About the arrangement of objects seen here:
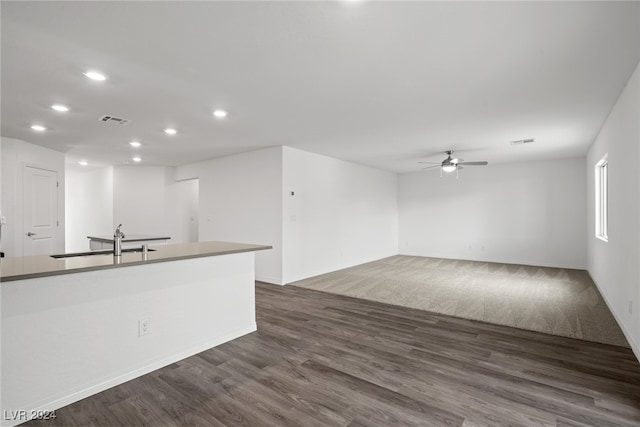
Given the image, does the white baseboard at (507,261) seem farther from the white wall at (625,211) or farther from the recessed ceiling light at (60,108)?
the recessed ceiling light at (60,108)

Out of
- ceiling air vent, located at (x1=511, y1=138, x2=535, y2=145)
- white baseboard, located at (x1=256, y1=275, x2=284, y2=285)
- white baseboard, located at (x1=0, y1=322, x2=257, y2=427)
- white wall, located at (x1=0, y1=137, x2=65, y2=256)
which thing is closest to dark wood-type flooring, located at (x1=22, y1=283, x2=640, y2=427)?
white baseboard, located at (x1=0, y1=322, x2=257, y2=427)

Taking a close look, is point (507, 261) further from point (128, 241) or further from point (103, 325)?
point (103, 325)

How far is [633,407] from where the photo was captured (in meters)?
2.06

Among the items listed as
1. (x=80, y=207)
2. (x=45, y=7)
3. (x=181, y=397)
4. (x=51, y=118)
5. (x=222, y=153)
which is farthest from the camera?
(x=80, y=207)

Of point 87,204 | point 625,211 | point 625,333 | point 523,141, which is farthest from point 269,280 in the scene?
point 87,204

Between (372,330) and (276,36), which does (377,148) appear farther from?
(276,36)

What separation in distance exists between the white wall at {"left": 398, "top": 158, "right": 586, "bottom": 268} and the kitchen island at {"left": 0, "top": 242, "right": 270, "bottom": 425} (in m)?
7.33

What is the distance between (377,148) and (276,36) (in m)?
4.04

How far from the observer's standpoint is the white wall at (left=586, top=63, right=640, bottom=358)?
8.98 feet

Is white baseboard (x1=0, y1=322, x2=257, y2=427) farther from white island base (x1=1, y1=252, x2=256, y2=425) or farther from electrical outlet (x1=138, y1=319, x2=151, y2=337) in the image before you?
electrical outlet (x1=138, y1=319, x2=151, y2=337)

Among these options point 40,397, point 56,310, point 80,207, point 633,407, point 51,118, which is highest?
point 51,118

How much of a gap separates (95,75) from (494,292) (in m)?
5.96

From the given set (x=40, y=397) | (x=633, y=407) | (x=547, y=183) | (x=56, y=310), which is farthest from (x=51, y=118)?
(x=547, y=183)

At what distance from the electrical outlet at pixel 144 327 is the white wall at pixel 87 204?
676 centimetres
